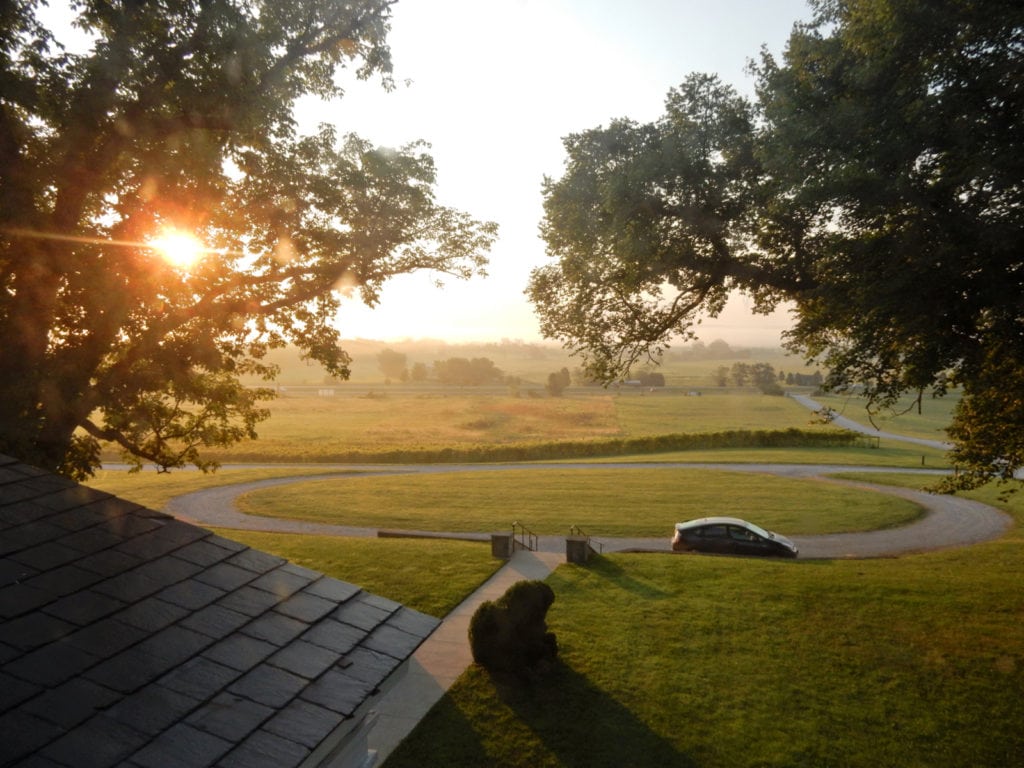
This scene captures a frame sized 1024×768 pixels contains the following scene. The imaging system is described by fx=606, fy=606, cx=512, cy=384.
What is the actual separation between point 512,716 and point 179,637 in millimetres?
6650

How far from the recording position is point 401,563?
17.3 metres

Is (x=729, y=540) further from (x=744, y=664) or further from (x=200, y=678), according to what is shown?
(x=200, y=678)

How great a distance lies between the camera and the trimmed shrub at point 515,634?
10.6 meters

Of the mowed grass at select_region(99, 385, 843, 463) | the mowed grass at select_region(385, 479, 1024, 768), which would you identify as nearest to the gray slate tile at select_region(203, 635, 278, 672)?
the mowed grass at select_region(385, 479, 1024, 768)

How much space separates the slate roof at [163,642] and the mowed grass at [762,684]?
14.7 feet

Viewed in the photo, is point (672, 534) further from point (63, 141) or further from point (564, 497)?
point (63, 141)

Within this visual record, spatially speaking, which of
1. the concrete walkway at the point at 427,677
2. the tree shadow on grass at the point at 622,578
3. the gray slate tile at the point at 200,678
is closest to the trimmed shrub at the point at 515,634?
the concrete walkway at the point at 427,677

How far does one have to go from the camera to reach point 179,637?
14.5ft

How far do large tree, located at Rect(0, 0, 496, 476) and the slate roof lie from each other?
5.89 meters

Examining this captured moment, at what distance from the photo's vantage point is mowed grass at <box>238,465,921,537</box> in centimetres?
2414

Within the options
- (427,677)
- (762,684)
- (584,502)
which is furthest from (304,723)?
(584,502)

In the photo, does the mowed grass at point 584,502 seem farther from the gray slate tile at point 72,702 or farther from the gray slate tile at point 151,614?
the gray slate tile at point 72,702

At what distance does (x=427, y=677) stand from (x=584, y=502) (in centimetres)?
1765

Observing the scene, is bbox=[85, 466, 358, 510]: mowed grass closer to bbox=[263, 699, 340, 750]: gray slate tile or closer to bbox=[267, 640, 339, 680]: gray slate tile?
bbox=[267, 640, 339, 680]: gray slate tile
